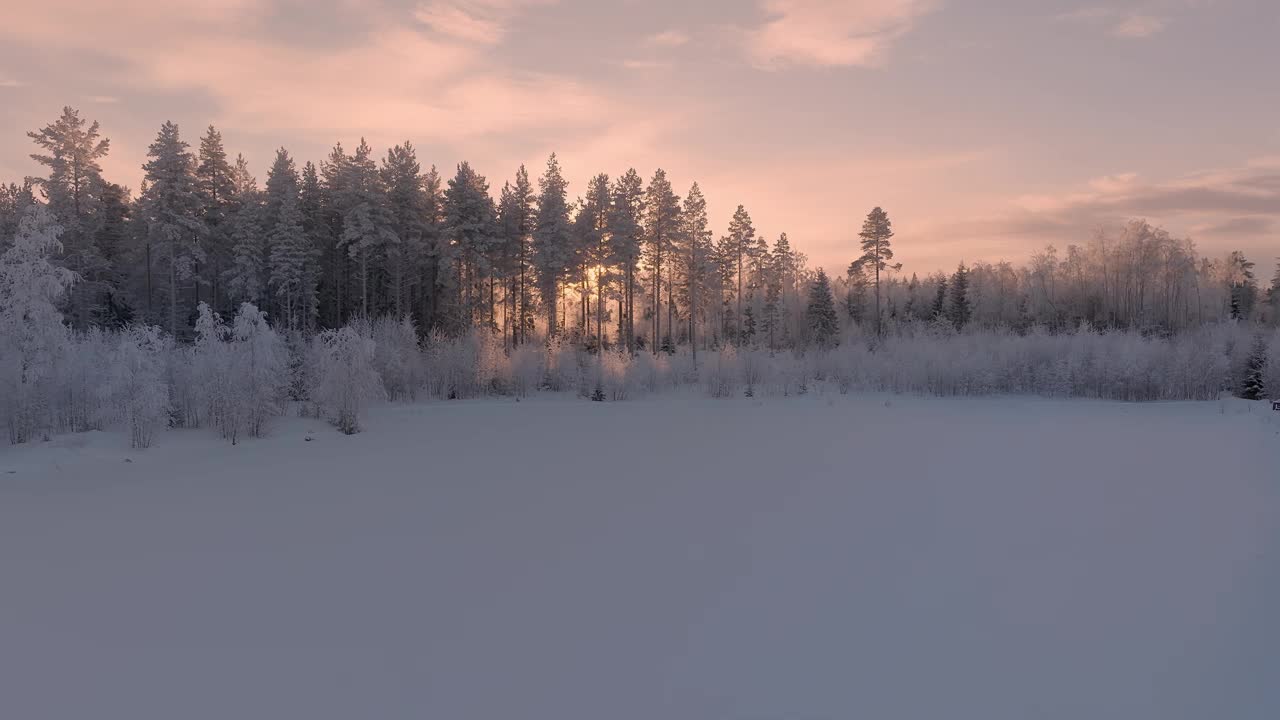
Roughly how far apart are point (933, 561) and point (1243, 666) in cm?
247

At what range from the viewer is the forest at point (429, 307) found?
57.3 feet

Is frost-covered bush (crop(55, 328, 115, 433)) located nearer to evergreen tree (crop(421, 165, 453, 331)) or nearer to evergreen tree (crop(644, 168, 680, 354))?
evergreen tree (crop(421, 165, 453, 331))

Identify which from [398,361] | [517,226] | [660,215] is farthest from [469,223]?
[398,361]

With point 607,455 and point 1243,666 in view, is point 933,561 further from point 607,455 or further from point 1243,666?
point 607,455

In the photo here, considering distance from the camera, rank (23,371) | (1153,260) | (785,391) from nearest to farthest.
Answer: (23,371) → (785,391) → (1153,260)

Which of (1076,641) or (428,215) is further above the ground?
(428,215)

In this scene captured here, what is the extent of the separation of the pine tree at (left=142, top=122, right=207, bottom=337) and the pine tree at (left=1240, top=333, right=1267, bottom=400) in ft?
163

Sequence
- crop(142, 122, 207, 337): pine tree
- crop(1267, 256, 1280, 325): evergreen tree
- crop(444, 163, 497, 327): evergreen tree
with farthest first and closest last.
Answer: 1. crop(1267, 256, 1280, 325): evergreen tree
2. crop(444, 163, 497, 327): evergreen tree
3. crop(142, 122, 207, 337): pine tree

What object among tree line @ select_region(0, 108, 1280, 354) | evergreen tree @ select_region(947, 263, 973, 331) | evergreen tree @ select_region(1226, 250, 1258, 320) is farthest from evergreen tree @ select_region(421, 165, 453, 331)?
evergreen tree @ select_region(1226, 250, 1258, 320)

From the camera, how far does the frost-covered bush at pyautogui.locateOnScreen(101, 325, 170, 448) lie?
50.7 feet

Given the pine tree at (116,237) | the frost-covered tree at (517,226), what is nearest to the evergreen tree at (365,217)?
the frost-covered tree at (517,226)

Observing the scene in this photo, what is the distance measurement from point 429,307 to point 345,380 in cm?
2717

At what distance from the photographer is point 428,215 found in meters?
46.9

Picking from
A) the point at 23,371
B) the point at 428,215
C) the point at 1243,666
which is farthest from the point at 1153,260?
the point at 23,371
